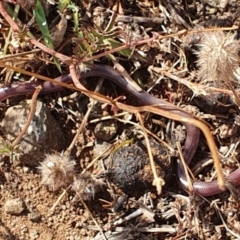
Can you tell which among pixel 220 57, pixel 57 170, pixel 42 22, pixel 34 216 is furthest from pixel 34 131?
pixel 220 57

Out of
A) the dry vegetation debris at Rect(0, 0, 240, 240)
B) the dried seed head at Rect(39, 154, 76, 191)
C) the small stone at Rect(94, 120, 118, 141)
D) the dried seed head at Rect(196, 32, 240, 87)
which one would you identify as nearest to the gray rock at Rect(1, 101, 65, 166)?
the dry vegetation debris at Rect(0, 0, 240, 240)

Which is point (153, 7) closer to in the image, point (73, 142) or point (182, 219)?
point (73, 142)

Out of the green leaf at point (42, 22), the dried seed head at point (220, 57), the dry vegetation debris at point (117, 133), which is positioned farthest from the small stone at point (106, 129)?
the dried seed head at point (220, 57)

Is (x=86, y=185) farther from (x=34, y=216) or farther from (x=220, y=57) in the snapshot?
(x=220, y=57)

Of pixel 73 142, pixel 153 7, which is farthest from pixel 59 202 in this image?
pixel 153 7

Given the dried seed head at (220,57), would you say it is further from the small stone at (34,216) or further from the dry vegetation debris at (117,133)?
the small stone at (34,216)

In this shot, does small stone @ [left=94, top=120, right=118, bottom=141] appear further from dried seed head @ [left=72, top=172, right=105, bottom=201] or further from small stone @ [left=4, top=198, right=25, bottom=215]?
small stone @ [left=4, top=198, right=25, bottom=215]
